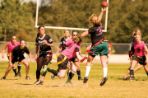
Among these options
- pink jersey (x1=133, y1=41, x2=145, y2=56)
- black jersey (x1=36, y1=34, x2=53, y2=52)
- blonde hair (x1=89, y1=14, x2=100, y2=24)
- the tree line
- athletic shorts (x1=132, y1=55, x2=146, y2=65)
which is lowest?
the tree line

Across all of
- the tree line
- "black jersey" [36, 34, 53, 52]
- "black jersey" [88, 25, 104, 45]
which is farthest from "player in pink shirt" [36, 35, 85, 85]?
the tree line

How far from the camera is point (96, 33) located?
19453mm

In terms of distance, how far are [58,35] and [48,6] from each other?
30.9 ft

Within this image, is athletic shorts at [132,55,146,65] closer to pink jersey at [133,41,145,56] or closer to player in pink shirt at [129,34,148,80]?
player in pink shirt at [129,34,148,80]

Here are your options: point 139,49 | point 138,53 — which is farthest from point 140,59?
point 139,49

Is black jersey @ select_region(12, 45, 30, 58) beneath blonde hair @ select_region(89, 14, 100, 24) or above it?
beneath

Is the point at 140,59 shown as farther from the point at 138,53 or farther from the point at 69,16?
the point at 69,16

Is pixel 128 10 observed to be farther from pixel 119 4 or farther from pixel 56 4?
pixel 56 4

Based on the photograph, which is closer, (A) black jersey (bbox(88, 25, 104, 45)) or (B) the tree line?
(A) black jersey (bbox(88, 25, 104, 45))

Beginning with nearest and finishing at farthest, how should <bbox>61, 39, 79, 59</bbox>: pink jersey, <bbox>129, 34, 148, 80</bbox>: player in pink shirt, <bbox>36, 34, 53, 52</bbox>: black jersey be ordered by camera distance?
<bbox>36, 34, 53, 52</bbox>: black jersey
<bbox>61, 39, 79, 59</bbox>: pink jersey
<bbox>129, 34, 148, 80</bbox>: player in pink shirt

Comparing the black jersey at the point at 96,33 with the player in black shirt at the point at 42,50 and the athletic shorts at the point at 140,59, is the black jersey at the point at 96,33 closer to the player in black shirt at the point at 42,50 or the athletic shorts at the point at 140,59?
the player in black shirt at the point at 42,50

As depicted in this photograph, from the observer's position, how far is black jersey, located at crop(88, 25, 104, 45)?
1938 cm

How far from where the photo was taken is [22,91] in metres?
16.8

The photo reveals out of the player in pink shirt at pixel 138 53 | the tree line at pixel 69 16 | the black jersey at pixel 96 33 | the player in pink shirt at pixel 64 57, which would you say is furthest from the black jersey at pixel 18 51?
the tree line at pixel 69 16
